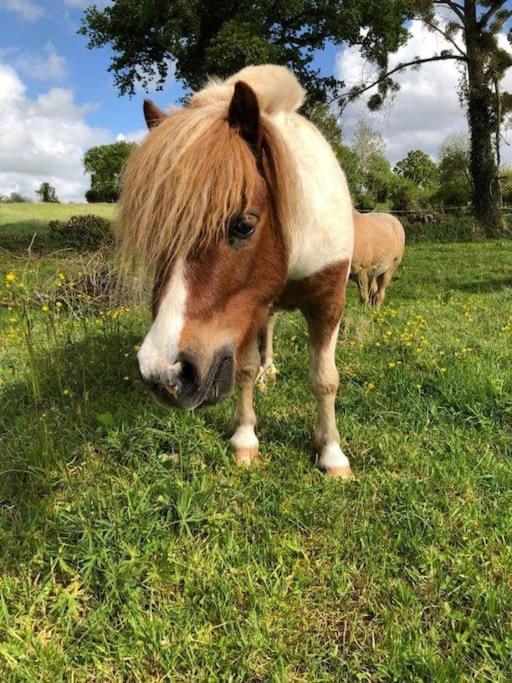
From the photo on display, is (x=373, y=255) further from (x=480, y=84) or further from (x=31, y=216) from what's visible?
(x=31, y=216)

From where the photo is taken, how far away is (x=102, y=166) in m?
45.0

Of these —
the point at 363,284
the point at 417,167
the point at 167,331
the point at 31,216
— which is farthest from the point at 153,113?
the point at 417,167

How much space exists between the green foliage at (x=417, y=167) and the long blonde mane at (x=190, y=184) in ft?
168

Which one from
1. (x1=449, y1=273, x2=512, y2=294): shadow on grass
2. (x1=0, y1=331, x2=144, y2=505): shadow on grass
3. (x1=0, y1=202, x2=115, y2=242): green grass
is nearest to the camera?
(x1=0, y1=331, x2=144, y2=505): shadow on grass

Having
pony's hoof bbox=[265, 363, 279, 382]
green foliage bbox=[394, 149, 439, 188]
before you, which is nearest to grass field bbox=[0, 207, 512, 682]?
pony's hoof bbox=[265, 363, 279, 382]

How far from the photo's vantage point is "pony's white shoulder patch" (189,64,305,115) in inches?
89.0

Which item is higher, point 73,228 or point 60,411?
point 73,228

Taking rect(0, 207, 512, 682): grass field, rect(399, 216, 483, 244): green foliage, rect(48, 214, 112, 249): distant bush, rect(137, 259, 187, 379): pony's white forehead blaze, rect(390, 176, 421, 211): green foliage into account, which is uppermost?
rect(390, 176, 421, 211): green foliage

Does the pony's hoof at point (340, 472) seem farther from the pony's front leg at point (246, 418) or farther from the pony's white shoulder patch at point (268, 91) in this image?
the pony's white shoulder patch at point (268, 91)

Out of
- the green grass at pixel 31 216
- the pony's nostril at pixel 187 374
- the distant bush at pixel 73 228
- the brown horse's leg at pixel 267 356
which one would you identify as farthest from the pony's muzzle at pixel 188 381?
the green grass at pixel 31 216

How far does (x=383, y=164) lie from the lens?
121ft

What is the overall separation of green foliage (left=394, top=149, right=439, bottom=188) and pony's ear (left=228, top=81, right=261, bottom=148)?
2019 inches

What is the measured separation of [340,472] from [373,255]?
528 cm

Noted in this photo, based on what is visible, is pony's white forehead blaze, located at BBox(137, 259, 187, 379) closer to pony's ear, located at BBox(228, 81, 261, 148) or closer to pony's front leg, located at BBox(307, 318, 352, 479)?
pony's ear, located at BBox(228, 81, 261, 148)
